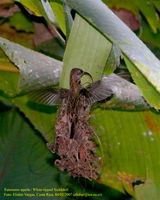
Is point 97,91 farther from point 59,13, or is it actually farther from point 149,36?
point 149,36

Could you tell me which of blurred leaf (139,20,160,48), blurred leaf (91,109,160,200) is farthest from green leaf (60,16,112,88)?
blurred leaf (139,20,160,48)

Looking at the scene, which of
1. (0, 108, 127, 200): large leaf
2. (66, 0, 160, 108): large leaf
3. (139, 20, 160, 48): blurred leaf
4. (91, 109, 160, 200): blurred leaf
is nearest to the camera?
(66, 0, 160, 108): large leaf

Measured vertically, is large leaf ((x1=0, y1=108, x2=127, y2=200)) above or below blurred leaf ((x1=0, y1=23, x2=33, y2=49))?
below

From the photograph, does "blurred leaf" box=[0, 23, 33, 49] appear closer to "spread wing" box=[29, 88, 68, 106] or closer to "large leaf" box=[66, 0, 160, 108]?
"spread wing" box=[29, 88, 68, 106]

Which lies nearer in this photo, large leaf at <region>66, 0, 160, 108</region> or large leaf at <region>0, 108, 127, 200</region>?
large leaf at <region>66, 0, 160, 108</region>

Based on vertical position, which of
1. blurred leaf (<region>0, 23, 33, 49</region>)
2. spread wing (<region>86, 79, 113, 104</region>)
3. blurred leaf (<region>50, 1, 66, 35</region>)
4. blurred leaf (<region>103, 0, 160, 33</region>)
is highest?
blurred leaf (<region>103, 0, 160, 33</region>)

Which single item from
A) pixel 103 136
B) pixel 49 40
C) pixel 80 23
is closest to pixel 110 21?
pixel 80 23

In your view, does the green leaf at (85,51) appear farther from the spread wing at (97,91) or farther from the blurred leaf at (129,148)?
the blurred leaf at (129,148)
